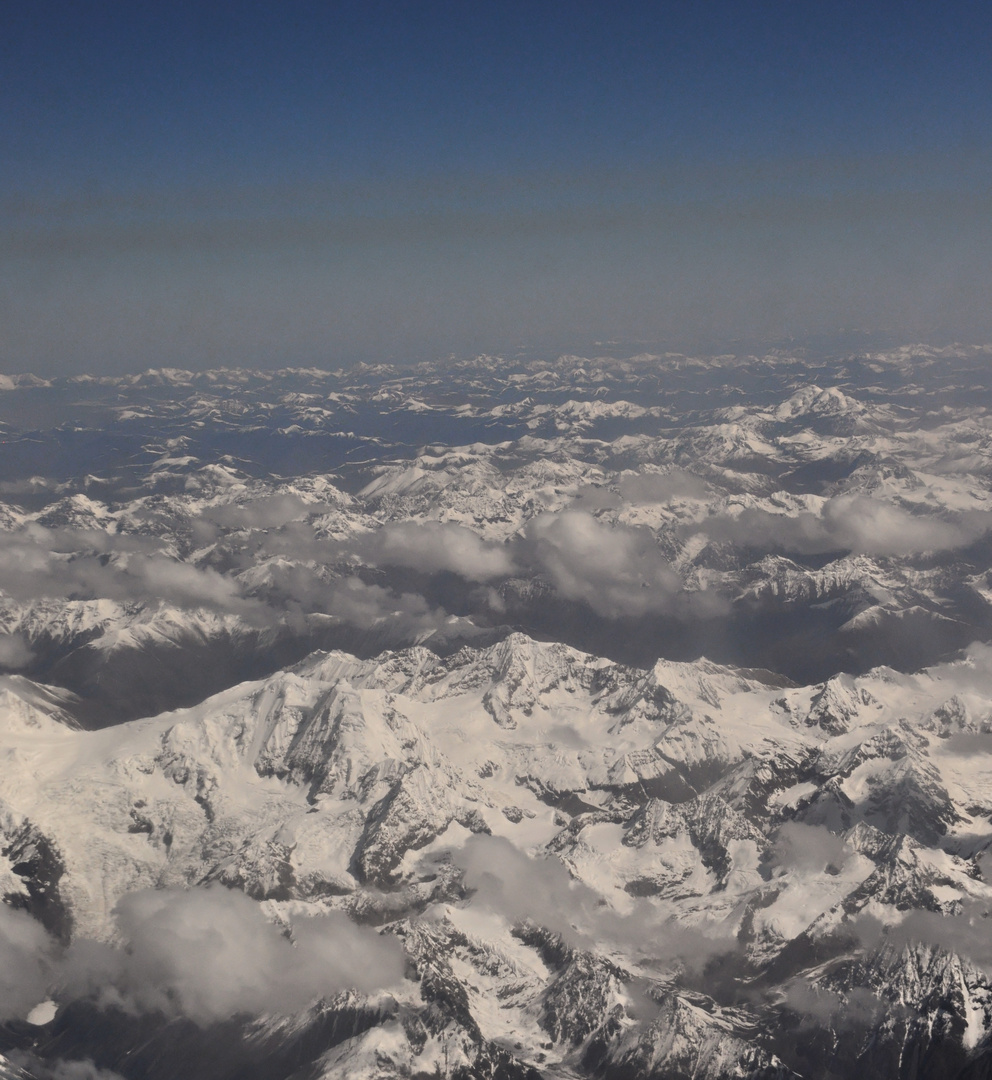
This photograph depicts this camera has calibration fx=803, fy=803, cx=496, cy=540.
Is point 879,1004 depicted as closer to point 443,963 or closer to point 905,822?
point 905,822

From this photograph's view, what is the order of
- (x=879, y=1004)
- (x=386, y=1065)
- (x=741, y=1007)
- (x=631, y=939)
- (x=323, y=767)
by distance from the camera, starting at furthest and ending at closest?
(x=323, y=767)
(x=631, y=939)
(x=741, y=1007)
(x=879, y=1004)
(x=386, y=1065)

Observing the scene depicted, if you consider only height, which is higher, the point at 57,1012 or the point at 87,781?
the point at 87,781

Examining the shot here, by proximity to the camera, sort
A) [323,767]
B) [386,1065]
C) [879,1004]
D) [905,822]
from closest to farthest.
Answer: [386,1065] → [879,1004] → [905,822] → [323,767]

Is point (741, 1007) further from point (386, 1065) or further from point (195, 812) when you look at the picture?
point (195, 812)

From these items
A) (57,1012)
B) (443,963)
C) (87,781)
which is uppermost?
(87,781)

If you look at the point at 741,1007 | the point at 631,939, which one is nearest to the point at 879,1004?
the point at 741,1007

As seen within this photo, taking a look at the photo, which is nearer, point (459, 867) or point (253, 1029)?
point (253, 1029)

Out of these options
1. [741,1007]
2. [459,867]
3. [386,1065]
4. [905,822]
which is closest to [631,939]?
[741,1007]

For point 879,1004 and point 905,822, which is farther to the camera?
point 905,822

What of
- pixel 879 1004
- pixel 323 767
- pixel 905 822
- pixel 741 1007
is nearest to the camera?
pixel 879 1004
